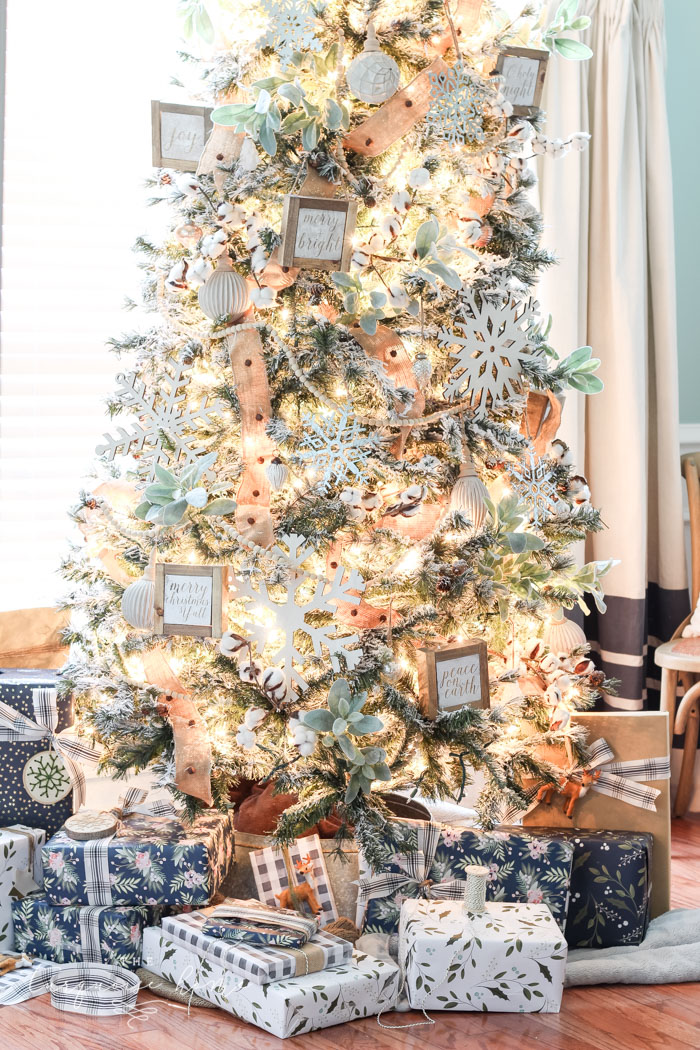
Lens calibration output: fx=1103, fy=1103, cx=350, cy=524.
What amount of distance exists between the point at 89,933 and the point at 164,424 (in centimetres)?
83

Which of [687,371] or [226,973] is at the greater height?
[687,371]

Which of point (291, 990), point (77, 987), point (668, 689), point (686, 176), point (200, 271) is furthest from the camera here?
point (686, 176)

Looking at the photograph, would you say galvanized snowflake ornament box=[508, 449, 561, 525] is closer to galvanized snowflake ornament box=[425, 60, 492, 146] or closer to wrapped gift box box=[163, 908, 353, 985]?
galvanized snowflake ornament box=[425, 60, 492, 146]

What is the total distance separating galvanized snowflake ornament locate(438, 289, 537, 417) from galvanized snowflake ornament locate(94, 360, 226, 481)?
0.41 metres

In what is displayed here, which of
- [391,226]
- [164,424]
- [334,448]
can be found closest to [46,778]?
[164,424]

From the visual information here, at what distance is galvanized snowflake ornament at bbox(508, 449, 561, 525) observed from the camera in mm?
1903

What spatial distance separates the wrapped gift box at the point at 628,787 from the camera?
6.40ft

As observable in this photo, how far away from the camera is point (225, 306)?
180 cm

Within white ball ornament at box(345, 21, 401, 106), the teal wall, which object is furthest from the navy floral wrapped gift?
the teal wall

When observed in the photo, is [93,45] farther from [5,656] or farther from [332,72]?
[5,656]

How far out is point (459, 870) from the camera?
1831 millimetres

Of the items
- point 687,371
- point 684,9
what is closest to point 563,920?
point 687,371

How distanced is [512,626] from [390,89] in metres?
0.92

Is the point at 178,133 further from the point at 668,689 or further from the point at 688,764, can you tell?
the point at 688,764
